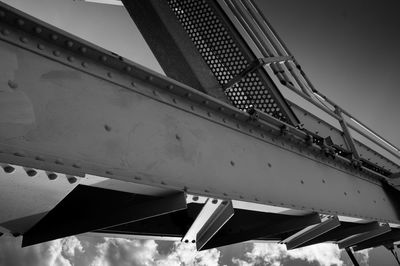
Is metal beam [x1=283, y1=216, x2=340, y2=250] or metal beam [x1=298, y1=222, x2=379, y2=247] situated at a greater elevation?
metal beam [x1=283, y1=216, x2=340, y2=250]

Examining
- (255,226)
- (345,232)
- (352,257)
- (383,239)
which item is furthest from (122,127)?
(383,239)

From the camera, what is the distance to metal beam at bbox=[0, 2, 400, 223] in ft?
5.41

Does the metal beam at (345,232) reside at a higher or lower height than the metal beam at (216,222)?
lower

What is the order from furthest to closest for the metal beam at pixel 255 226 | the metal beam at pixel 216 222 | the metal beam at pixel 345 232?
the metal beam at pixel 345 232, the metal beam at pixel 255 226, the metal beam at pixel 216 222

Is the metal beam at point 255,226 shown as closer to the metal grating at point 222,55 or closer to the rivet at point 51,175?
the metal grating at point 222,55

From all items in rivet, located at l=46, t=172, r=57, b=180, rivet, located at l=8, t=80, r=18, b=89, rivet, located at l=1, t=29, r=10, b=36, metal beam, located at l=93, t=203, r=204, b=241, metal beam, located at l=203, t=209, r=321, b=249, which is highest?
rivet, located at l=1, t=29, r=10, b=36

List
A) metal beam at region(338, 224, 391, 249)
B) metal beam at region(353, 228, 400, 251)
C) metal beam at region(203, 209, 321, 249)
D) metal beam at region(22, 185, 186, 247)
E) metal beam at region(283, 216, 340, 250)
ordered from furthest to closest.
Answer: metal beam at region(353, 228, 400, 251) < metal beam at region(338, 224, 391, 249) < metal beam at region(283, 216, 340, 250) < metal beam at region(203, 209, 321, 249) < metal beam at region(22, 185, 186, 247)

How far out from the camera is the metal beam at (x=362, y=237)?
201 inches

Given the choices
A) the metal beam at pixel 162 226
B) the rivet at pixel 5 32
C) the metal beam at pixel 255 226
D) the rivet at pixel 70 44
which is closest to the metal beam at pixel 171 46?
the metal beam at pixel 162 226

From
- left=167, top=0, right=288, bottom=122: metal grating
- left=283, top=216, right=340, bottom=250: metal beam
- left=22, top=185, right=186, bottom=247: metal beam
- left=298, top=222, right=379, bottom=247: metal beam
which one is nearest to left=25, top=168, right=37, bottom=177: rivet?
left=22, top=185, right=186, bottom=247: metal beam

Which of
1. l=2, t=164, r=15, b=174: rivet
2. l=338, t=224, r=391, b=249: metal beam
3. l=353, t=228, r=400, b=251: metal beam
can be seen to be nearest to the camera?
l=2, t=164, r=15, b=174: rivet

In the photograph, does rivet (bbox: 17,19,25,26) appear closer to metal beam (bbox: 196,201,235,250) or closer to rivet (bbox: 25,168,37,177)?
rivet (bbox: 25,168,37,177)

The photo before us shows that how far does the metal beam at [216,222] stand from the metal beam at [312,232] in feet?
5.55

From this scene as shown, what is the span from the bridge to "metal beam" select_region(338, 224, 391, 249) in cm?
29
